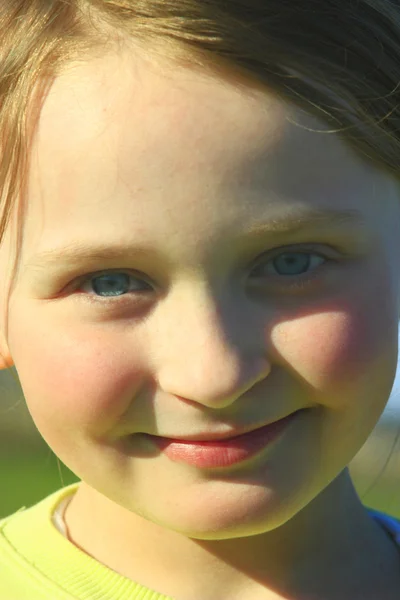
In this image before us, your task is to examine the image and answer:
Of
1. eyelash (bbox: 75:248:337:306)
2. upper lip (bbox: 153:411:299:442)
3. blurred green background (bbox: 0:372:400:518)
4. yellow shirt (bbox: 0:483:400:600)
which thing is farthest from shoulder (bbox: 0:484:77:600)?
blurred green background (bbox: 0:372:400:518)

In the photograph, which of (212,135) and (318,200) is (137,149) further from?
(318,200)

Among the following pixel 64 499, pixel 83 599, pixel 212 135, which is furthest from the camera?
pixel 64 499

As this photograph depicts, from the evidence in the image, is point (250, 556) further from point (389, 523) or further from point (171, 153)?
point (171, 153)

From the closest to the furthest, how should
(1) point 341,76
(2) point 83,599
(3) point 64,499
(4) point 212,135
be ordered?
(4) point 212,135, (1) point 341,76, (2) point 83,599, (3) point 64,499

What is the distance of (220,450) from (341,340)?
199 mm

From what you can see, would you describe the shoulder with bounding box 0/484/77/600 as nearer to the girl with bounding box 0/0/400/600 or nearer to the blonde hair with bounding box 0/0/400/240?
the girl with bounding box 0/0/400/600

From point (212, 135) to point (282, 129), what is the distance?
0.09m

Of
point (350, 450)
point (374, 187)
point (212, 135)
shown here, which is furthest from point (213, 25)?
point (350, 450)

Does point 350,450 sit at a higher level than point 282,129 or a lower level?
lower

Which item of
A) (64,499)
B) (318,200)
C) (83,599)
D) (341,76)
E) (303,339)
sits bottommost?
(83,599)

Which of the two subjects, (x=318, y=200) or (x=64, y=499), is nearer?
(x=318, y=200)

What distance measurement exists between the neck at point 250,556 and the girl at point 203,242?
84 millimetres

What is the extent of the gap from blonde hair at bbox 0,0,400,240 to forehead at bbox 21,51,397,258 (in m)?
0.03

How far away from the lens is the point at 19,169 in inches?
50.1
